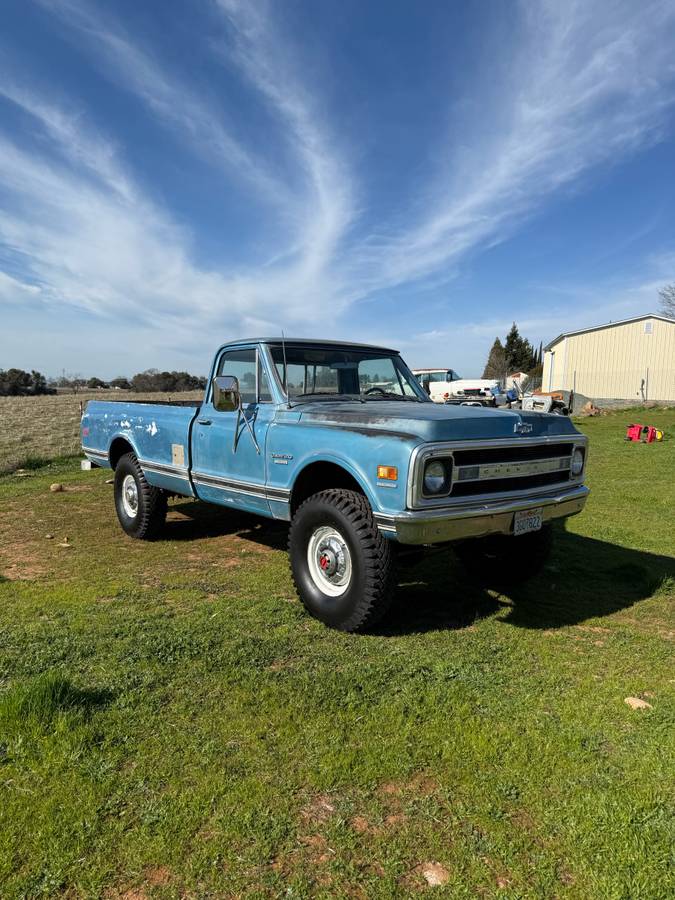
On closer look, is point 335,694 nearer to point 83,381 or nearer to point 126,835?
point 126,835

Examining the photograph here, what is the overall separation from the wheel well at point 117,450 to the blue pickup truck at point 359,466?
0.80m

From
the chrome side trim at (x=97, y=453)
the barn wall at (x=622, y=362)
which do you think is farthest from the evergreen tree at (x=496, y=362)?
the chrome side trim at (x=97, y=453)

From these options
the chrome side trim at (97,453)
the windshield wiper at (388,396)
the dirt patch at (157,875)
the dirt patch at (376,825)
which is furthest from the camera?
the chrome side trim at (97,453)

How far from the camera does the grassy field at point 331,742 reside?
78.6 inches

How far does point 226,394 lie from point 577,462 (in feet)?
9.24

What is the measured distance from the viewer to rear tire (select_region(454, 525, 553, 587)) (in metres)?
4.77

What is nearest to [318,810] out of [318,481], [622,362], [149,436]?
[318,481]

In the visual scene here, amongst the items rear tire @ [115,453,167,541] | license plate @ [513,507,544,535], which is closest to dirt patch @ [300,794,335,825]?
license plate @ [513,507,544,535]

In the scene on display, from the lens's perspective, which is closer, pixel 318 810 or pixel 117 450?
pixel 318 810

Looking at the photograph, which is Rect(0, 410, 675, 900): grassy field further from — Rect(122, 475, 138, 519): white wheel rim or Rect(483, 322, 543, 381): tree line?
Rect(483, 322, 543, 381): tree line

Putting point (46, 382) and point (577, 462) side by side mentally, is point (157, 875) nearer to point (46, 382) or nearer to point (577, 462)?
point (577, 462)

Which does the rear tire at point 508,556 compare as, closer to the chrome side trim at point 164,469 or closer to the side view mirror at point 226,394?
the side view mirror at point 226,394

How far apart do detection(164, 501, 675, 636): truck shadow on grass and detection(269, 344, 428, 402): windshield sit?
5.31ft

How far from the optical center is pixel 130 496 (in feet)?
21.7
